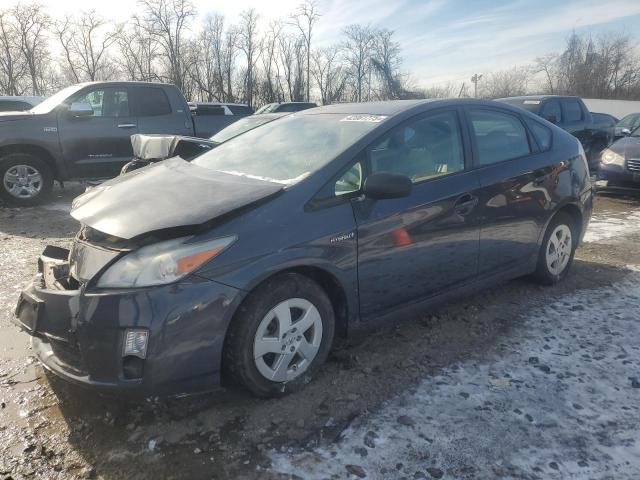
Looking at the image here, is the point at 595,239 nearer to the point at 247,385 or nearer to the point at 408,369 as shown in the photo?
the point at 408,369

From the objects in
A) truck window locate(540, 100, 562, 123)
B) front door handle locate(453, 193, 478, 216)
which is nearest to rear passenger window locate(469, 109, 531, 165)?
front door handle locate(453, 193, 478, 216)

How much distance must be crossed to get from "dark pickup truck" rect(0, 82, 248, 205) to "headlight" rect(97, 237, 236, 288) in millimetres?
6300

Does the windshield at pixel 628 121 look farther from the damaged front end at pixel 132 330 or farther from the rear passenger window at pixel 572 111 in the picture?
the damaged front end at pixel 132 330

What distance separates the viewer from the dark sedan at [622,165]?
873cm

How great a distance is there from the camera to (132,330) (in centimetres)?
234

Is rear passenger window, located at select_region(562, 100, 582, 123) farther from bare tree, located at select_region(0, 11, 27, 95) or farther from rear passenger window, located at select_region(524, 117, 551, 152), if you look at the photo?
bare tree, located at select_region(0, 11, 27, 95)

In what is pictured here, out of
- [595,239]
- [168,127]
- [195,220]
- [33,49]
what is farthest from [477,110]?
[33,49]

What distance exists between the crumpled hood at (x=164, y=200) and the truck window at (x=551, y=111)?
9.10 meters

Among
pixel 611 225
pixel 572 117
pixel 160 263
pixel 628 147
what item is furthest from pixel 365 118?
pixel 572 117

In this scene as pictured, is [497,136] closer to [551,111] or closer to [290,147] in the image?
[290,147]

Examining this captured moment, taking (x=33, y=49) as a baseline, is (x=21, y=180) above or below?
below

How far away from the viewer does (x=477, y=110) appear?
3.92 m

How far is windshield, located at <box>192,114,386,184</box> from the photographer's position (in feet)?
10.3

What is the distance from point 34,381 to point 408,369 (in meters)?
2.19
